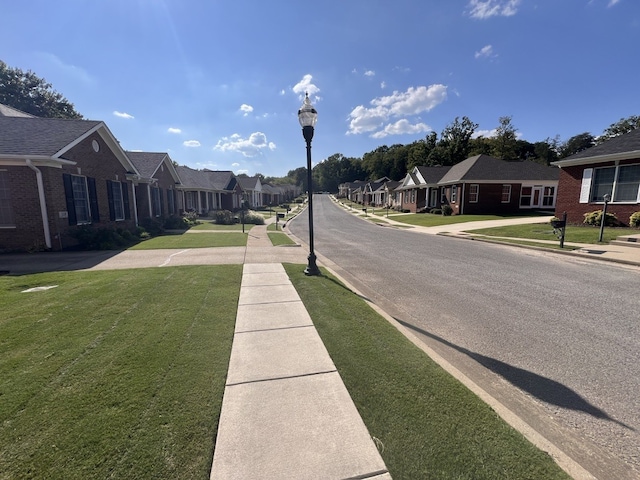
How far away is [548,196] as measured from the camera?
2958 cm

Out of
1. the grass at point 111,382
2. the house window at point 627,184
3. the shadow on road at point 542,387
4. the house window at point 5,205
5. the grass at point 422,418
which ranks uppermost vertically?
the house window at point 627,184

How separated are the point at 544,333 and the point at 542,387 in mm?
1686

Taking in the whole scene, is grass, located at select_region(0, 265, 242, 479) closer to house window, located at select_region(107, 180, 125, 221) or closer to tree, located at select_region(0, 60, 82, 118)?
house window, located at select_region(107, 180, 125, 221)

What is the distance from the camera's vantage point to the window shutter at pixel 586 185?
17.4 metres

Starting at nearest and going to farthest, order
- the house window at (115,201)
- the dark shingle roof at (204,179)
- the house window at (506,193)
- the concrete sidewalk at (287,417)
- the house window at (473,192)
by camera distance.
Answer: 1. the concrete sidewalk at (287,417)
2. the house window at (115,201)
3. the house window at (473,192)
4. the house window at (506,193)
5. the dark shingle roof at (204,179)

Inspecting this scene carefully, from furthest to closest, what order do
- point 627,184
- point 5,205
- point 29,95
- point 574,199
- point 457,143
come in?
point 457,143 < point 29,95 < point 574,199 < point 627,184 < point 5,205

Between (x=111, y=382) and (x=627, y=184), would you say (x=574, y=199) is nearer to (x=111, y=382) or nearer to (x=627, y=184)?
(x=627, y=184)

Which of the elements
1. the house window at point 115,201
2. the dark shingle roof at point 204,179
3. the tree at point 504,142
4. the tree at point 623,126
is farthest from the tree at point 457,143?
the house window at point 115,201

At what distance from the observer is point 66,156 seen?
39.5ft

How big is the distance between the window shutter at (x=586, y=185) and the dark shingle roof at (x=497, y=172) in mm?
10352

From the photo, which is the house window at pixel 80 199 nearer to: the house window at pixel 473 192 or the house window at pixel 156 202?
the house window at pixel 156 202

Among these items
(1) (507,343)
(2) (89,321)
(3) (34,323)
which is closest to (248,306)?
(2) (89,321)

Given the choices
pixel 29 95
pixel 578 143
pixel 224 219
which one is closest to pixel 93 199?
pixel 224 219

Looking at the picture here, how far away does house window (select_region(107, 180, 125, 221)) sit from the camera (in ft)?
50.6
